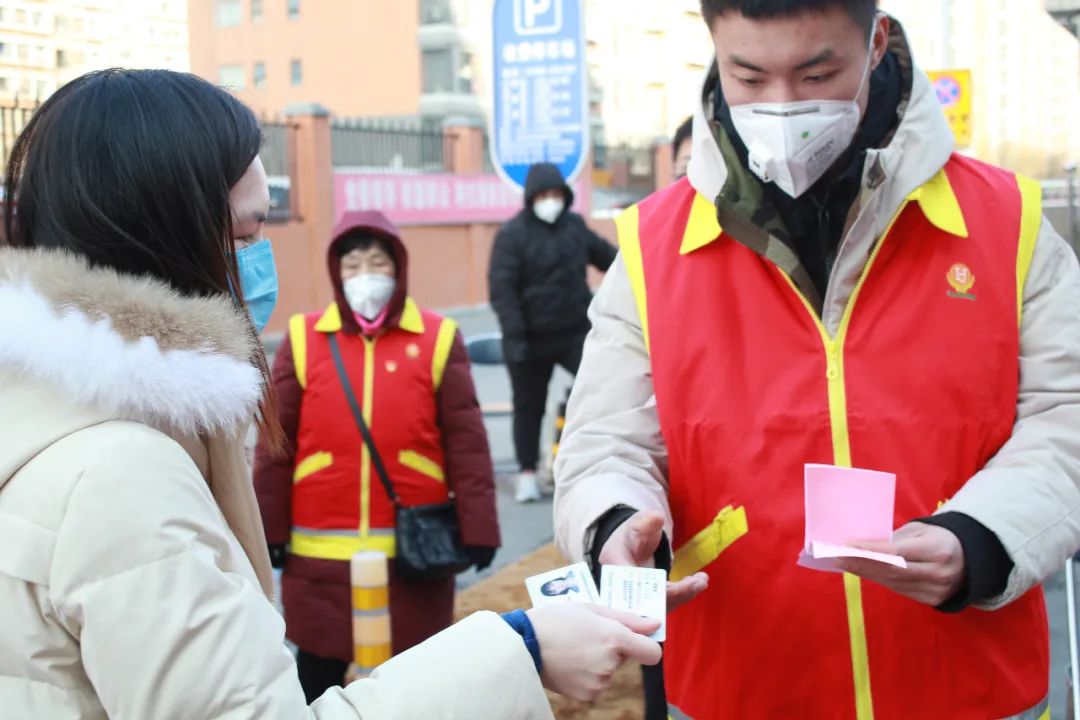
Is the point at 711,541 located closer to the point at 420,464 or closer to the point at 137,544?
the point at 137,544

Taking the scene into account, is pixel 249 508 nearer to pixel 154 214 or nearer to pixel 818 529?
pixel 154 214

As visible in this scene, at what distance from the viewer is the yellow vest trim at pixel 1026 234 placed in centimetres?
206

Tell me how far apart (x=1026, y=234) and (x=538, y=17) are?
550 cm

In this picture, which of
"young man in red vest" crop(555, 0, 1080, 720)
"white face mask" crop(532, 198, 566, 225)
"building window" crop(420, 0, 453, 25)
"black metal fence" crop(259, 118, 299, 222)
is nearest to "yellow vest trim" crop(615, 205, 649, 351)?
"young man in red vest" crop(555, 0, 1080, 720)

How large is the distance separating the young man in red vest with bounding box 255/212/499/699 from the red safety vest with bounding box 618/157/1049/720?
2.02 m

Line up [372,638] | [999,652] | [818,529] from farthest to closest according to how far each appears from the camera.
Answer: [372,638] < [999,652] < [818,529]

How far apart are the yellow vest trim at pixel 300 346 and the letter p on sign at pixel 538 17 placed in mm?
3604

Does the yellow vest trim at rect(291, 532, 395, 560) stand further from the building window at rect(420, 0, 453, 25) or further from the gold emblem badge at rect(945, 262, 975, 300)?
the building window at rect(420, 0, 453, 25)

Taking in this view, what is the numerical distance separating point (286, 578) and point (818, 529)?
261 centimetres

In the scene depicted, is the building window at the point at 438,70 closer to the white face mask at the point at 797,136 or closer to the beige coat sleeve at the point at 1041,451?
the white face mask at the point at 797,136

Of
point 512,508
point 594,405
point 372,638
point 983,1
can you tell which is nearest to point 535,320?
point 512,508

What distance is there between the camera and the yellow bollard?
3809 mm

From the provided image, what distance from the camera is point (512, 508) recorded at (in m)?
7.73

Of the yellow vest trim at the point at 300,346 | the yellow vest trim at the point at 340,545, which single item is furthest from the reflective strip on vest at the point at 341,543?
the yellow vest trim at the point at 300,346
